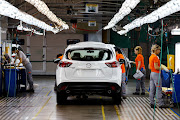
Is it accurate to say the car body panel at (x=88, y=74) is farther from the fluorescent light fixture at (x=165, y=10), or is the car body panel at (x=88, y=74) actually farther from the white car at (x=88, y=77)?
the fluorescent light fixture at (x=165, y=10)

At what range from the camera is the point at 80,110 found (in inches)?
328

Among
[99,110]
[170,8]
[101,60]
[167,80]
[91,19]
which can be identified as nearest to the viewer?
[99,110]

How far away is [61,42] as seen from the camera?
2580 centimetres

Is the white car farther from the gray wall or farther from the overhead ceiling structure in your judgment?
the gray wall

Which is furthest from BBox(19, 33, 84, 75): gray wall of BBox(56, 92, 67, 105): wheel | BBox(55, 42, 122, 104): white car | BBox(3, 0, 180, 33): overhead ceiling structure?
BBox(55, 42, 122, 104): white car

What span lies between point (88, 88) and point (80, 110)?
0.62 meters

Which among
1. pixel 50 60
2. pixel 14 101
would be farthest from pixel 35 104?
pixel 50 60

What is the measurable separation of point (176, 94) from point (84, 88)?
2459 millimetres

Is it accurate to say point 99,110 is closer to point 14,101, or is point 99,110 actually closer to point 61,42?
point 14,101

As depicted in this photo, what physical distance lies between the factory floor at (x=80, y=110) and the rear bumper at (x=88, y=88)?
41 centimetres

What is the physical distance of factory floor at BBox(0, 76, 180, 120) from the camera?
7453mm

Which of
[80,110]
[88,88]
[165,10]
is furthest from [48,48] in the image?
[80,110]

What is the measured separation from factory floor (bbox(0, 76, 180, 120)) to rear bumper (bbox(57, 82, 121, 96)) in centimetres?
41

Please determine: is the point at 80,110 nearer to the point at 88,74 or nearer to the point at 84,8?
the point at 88,74
